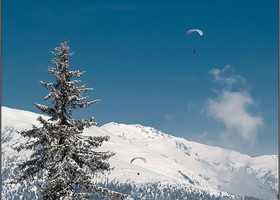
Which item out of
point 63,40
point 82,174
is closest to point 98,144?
point 82,174

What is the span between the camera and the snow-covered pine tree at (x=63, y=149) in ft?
74.8

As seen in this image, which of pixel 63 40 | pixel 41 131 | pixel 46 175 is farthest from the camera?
pixel 63 40

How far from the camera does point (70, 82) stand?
24.5 meters

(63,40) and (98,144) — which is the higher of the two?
(63,40)

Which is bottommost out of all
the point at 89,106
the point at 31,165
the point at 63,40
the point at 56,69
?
the point at 31,165

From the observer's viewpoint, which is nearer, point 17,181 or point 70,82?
point 17,181

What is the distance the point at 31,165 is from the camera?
2291cm

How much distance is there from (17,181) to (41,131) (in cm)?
341

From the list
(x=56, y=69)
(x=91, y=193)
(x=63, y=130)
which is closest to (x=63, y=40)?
(x=56, y=69)

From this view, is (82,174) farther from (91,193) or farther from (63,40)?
(63,40)

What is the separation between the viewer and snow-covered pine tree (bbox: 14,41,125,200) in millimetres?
22797

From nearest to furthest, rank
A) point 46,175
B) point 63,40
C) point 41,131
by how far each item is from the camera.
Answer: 1. point 41,131
2. point 46,175
3. point 63,40

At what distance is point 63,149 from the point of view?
23.2 metres

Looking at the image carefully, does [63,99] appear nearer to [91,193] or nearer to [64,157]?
[64,157]
